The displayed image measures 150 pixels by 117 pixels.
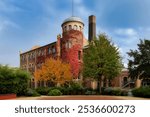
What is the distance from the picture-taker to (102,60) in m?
39.0

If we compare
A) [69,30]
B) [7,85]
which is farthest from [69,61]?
[7,85]

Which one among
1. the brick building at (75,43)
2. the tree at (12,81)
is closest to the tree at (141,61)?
the brick building at (75,43)

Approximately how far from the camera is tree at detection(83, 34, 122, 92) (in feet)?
128

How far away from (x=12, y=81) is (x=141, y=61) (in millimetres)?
20642

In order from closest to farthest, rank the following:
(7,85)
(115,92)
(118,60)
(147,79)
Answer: (7,85) → (115,92) → (118,60) → (147,79)

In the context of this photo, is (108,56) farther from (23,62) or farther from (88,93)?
(23,62)

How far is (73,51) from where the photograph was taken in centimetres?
5309

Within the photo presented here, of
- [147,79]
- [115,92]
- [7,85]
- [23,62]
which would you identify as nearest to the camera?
[7,85]

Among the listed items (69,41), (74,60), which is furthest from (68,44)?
(74,60)

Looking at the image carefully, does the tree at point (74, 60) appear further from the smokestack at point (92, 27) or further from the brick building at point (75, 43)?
the smokestack at point (92, 27)

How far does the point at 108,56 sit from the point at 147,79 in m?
8.95

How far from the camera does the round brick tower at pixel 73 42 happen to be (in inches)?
2065

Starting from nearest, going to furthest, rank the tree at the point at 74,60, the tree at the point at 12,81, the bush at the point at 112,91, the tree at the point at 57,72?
the tree at the point at 12,81
the bush at the point at 112,91
the tree at the point at 57,72
the tree at the point at 74,60

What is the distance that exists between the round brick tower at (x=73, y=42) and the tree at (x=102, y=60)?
1153cm
